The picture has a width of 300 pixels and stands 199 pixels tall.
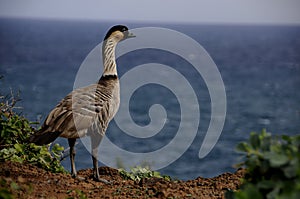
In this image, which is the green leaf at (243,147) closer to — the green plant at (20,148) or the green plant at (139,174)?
the green plant at (139,174)

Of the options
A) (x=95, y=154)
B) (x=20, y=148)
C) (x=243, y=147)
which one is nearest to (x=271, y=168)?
(x=243, y=147)

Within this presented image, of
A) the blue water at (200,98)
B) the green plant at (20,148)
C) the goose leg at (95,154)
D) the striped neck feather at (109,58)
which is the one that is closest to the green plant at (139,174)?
the goose leg at (95,154)

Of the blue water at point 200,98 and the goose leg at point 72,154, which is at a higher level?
the goose leg at point 72,154

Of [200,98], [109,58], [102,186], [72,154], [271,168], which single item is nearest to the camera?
[271,168]

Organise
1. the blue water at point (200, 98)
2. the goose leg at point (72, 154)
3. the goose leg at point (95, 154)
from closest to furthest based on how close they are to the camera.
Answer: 1. the goose leg at point (72, 154)
2. the goose leg at point (95, 154)
3. the blue water at point (200, 98)

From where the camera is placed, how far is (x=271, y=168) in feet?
16.2

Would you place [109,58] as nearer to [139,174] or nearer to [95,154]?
[95,154]

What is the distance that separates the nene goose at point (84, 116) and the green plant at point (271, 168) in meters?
3.85

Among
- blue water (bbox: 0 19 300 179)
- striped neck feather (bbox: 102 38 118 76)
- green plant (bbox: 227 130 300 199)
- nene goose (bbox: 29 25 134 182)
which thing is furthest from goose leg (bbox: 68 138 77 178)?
green plant (bbox: 227 130 300 199)

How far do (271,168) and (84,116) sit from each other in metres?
4.29

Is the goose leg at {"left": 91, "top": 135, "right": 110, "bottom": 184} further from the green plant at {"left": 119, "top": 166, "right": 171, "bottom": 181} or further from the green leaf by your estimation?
the green leaf

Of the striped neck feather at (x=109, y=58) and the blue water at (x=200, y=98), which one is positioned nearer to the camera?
the striped neck feather at (x=109, y=58)

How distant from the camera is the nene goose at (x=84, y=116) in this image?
8.20m

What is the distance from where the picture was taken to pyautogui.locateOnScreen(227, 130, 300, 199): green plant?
4602 millimetres
